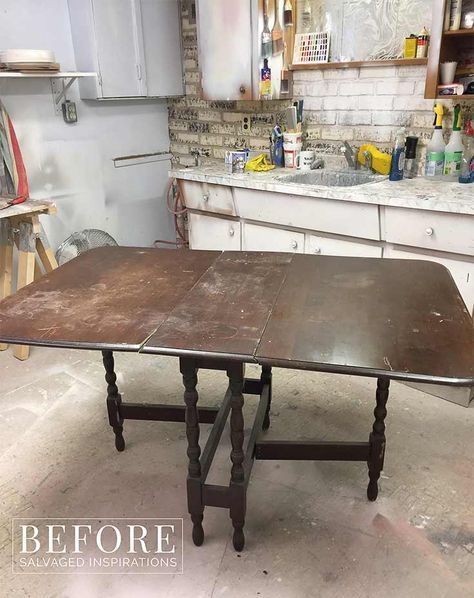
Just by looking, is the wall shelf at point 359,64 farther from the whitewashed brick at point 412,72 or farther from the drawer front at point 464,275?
the drawer front at point 464,275

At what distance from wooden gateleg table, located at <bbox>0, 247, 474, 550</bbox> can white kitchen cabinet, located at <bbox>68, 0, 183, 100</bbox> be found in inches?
75.2

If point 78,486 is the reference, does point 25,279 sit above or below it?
above

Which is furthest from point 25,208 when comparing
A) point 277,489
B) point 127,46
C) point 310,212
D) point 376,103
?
point 376,103

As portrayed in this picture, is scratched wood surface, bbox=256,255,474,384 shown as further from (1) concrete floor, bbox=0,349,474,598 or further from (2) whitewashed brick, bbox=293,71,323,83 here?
(2) whitewashed brick, bbox=293,71,323,83

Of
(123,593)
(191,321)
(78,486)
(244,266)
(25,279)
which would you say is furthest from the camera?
(25,279)

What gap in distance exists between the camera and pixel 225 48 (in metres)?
3.20

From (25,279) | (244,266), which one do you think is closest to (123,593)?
(244,266)

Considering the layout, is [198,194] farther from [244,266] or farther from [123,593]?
[123,593]

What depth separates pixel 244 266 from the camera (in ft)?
6.23

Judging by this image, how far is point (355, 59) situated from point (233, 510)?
2.64m

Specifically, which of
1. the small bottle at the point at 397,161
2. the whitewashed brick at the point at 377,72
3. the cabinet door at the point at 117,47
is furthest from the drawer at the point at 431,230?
the cabinet door at the point at 117,47

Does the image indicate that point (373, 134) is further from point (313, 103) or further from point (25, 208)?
point (25, 208)

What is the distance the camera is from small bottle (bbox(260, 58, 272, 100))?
3.15 meters

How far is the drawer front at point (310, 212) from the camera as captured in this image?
2564 mm
